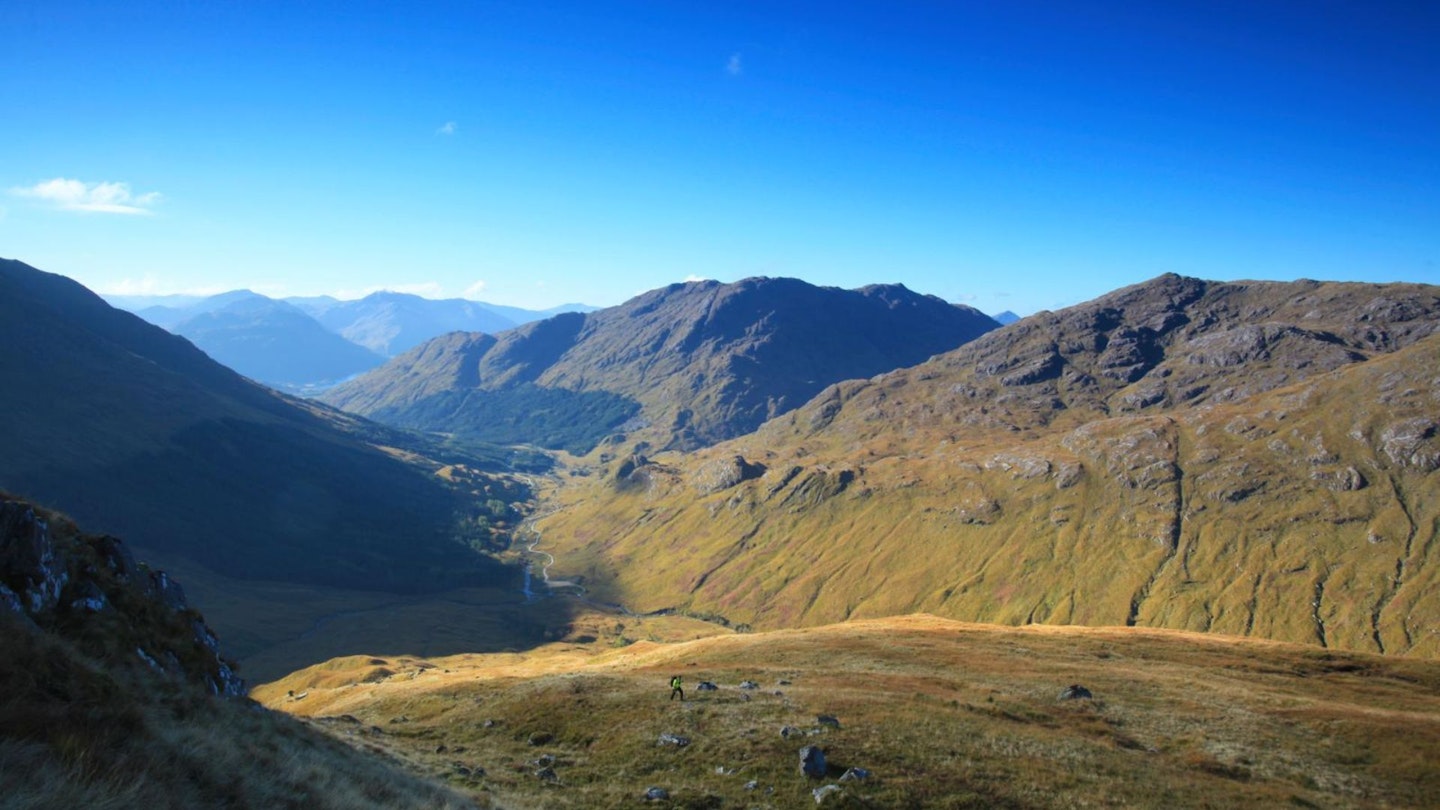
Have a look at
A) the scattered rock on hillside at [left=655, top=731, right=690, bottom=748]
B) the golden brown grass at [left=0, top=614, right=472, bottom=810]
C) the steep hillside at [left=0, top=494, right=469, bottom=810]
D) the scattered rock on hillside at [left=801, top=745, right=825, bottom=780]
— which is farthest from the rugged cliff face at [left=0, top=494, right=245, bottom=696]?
the scattered rock on hillside at [left=801, top=745, right=825, bottom=780]

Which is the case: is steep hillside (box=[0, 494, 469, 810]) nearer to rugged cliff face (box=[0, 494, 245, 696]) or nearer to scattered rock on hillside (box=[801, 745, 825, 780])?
rugged cliff face (box=[0, 494, 245, 696])

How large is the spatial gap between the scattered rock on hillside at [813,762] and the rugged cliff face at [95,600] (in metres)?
29.6

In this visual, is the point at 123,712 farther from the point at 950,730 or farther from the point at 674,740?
the point at 950,730

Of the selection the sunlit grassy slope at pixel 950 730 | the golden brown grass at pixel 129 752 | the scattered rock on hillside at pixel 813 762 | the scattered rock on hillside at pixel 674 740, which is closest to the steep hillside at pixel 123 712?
the golden brown grass at pixel 129 752

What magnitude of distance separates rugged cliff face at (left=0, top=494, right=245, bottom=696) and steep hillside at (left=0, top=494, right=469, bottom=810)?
0.23 feet

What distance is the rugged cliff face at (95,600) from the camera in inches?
1064

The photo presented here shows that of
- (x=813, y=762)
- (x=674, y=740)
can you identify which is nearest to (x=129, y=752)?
(x=813, y=762)

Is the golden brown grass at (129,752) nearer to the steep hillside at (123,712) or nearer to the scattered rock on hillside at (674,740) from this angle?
the steep hillside at (123,712)

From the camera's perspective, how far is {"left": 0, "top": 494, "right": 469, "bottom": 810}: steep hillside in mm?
14625

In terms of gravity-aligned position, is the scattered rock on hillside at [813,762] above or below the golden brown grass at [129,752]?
below

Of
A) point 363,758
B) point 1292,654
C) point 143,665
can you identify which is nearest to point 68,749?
→ point 143,665

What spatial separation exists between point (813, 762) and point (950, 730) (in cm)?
1222

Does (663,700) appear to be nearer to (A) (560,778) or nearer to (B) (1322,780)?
(A) (560,778)

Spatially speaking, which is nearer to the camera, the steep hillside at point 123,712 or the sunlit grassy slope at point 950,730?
the steep hillside at point 123,712
